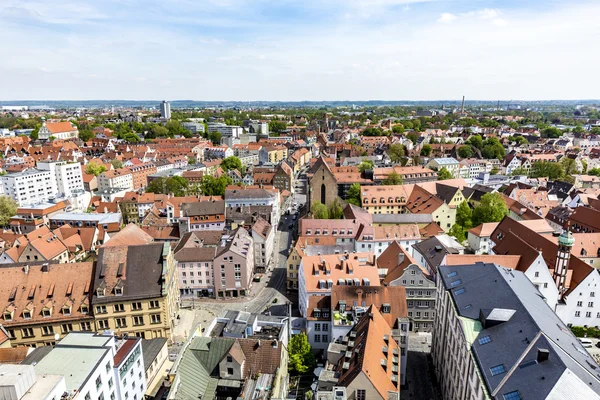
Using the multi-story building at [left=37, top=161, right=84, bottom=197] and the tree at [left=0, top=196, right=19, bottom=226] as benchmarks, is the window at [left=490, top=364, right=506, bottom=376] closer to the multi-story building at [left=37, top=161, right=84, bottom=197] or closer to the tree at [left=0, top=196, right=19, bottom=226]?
the tree at [left=0, top=196, right=19, bottom=226]

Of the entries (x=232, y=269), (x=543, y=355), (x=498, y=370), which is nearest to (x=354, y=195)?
(x=232, y=269)

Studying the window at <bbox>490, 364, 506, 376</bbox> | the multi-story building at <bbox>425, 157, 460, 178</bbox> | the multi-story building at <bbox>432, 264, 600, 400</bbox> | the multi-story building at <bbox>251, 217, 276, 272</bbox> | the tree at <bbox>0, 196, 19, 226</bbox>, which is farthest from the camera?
the multi-story building at <bbox>425, 157, 460, 178</bbox>

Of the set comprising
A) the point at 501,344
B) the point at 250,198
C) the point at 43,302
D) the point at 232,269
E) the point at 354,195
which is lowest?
the point at 232,269

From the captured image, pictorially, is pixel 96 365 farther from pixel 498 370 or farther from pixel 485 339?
pixel 485 339

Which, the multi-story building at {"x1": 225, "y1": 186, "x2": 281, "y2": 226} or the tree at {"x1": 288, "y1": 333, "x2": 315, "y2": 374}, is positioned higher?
the multi-story building at {"x1": 225, "y1": 186, "x2": 281, "y2": 226}

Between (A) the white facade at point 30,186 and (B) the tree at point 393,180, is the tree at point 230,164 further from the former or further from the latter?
(B) the tree at point 393,180

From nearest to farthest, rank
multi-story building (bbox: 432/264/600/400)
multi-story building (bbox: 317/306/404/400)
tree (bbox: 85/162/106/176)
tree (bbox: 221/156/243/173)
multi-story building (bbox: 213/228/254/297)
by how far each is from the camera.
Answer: multi-story building (bbox: 432/264/600/400) < multi-story building (bbox: 317/306/404/400) < multi-story building (bbox: 213/228/254/297) < tree (bbox: 85/162/106/176) < tree (bbox: 221/156/243/173)

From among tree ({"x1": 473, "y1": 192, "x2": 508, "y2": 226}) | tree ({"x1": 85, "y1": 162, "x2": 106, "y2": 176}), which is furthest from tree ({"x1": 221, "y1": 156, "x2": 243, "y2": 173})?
tree ({"x1": 473, "y1": 192, "x2": 508, "y2": 226})
